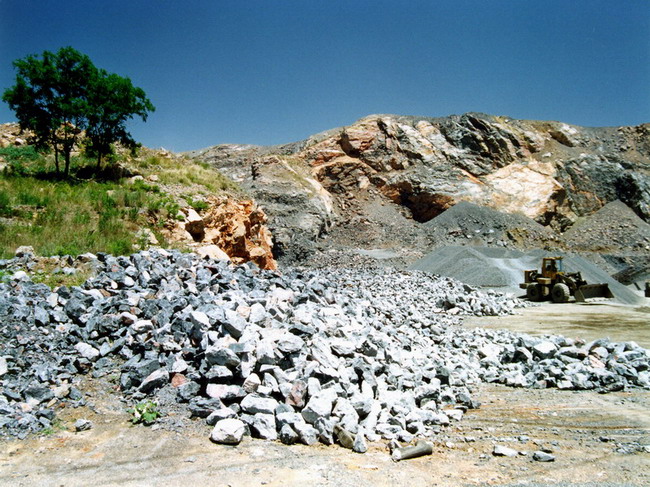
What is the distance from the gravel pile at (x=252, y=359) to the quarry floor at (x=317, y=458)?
0.56 feet

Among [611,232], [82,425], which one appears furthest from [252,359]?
[611,232]

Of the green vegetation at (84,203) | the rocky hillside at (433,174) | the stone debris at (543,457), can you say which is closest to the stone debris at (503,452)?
the stone debris at (543,457)

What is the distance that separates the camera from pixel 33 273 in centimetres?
676

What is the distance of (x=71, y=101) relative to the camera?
48.2 feet

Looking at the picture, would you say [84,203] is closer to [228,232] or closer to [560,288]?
[228,232]

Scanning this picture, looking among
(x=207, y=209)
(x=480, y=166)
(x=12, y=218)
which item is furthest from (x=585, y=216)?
(x=12, y=218)

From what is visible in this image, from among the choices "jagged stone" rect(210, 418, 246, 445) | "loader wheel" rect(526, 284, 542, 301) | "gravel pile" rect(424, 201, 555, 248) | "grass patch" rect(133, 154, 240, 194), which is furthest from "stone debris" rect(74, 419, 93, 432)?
"gravel pile" rect(424, 201, 555, 248)

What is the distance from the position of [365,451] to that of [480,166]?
1628 inches

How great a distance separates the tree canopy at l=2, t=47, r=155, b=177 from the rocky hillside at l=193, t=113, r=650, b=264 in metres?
19.0

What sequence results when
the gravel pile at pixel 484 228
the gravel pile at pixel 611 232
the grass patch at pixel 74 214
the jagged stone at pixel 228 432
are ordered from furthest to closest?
the gravel pile at pixel 611 232, the gravel pile at pixel 484 228, the grass patch at pixel 74 214, the jagged stone at pixel 228 432

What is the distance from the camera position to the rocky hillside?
121 feet

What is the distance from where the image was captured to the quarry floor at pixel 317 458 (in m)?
2.94

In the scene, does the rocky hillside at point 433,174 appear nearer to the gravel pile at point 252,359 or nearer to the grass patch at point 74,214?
the grass patch at point 74,214

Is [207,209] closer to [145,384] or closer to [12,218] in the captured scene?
[12,218]
